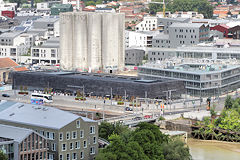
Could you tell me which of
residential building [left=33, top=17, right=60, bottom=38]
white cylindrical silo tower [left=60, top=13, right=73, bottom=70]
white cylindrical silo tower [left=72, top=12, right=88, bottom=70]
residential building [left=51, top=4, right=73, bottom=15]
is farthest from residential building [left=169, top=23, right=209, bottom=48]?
residential building [left=51, top=4, right=73, bottom=15]

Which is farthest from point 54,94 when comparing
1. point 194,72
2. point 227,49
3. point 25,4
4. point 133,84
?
point 25,4

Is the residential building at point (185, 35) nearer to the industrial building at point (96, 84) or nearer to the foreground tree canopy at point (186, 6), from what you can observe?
the industrial building at point (96, 84)

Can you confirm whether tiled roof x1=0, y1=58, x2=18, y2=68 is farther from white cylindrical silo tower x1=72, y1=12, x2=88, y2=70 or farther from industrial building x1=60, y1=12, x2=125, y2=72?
white cylindrical silo tower x1=72, y1=12, x2=88, y2=70

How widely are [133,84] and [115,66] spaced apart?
78.1ft

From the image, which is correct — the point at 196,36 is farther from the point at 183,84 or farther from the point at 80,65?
the point at 183,84

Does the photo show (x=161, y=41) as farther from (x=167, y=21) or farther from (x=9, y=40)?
(x=9, y=40)

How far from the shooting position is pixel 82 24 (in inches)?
3839

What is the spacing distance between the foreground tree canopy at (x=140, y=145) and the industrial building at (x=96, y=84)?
19.6 m

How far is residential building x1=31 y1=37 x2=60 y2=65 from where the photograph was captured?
107m

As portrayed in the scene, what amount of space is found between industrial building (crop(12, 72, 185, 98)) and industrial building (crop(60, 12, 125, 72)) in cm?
1212

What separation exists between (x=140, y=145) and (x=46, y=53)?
2398 inches

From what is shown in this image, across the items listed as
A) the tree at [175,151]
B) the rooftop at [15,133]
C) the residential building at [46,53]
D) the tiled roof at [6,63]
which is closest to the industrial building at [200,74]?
the tiled roof at [6,63]

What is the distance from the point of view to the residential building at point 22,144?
42.8 meters

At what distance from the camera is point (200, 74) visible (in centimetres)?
7694
